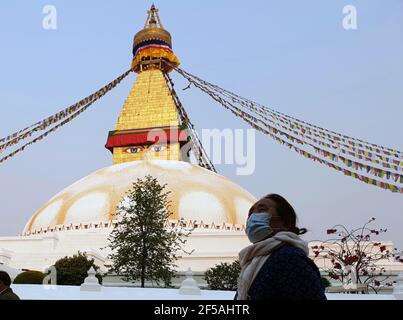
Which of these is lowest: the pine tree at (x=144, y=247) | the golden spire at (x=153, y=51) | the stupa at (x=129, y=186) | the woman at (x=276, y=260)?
the woman at (x=276, y=260)

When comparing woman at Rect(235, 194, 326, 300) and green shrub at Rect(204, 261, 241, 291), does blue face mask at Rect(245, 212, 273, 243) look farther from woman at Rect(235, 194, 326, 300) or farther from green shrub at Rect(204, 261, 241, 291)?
green shrub at Rect(204, 261, 241, 291)

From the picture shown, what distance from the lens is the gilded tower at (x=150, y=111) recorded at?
31656 mm

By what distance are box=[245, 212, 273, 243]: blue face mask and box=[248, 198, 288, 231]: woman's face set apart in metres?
0.03

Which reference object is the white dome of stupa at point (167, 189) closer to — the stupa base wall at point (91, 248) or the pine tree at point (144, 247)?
the stupa base wall at point (91, 248)

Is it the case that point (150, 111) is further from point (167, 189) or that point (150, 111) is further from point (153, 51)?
point (167, 189)

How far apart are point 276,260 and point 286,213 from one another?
302 mm

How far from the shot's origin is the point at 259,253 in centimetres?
231

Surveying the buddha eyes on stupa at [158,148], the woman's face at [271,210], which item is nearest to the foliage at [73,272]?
the woman's face at [271,210]

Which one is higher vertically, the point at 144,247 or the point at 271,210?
the point at 144,247

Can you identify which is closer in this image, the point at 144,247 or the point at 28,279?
the point at 28,279

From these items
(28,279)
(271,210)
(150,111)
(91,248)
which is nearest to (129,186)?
(91,248)

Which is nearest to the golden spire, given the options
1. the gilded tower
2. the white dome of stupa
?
the gilded tower
